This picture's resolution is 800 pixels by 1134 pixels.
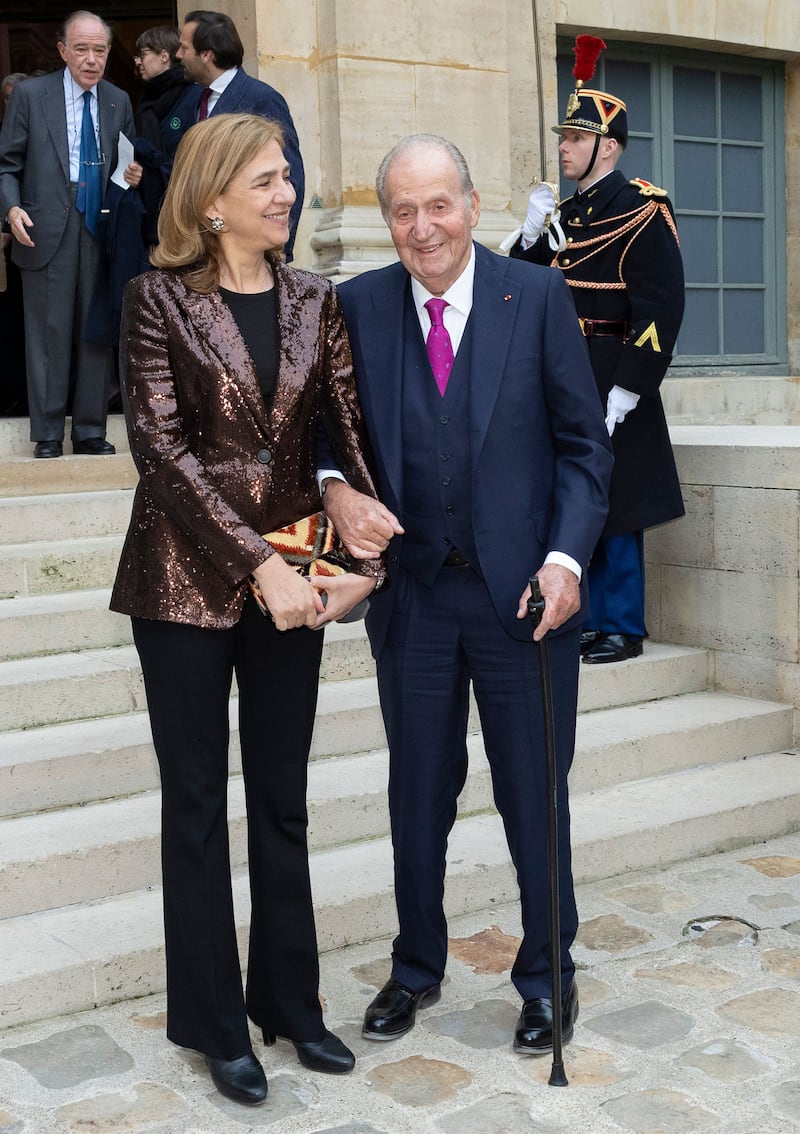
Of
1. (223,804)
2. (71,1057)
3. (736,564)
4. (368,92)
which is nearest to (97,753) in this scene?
(71,1057)

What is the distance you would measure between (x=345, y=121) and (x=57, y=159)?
1558 millimetres

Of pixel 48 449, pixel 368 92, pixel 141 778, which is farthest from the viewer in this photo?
pixel 368 92

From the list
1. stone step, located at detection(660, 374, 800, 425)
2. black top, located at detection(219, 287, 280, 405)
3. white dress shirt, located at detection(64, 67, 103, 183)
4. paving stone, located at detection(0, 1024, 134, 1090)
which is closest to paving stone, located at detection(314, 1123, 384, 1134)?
paving stone, located at detection(0, 1024, 134, 1090)

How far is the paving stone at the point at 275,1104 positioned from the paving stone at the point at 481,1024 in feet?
1.43

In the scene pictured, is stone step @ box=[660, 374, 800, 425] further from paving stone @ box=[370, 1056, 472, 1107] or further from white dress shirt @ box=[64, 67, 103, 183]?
paving stone @ box=[370, 1056, 472, 1107]

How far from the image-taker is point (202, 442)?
3314 mm

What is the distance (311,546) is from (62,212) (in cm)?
389

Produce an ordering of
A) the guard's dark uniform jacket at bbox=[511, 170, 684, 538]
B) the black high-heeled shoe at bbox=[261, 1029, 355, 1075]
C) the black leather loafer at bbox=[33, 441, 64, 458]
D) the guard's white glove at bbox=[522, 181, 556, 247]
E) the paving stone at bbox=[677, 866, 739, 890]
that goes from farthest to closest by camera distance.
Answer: the black leather loafer at bbox=[33, 441, 64, 458] → the guard's white glove at bbox=[522, 181, 556, 247] → the guard's dark uniform jacket at bbox=[511, 170, 684, 538] → the paving stone at bbox=[677, 866, 739, 890] → the black high-heeled shoe at bbox=[261, 1029, 355, 1075]

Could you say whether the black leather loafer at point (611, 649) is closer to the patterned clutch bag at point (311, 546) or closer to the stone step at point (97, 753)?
the stone step at point (97, 753)

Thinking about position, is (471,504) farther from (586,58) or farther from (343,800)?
(586,58)

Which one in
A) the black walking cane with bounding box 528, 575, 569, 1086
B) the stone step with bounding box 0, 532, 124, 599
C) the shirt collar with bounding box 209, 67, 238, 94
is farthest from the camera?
the shirt collar with bounding box 209, 67, 238, 94

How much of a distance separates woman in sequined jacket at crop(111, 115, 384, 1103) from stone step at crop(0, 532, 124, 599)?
2532 millimetres

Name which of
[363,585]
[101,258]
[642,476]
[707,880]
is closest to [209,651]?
[363,585]

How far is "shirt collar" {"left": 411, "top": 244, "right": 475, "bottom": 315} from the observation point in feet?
11.8
